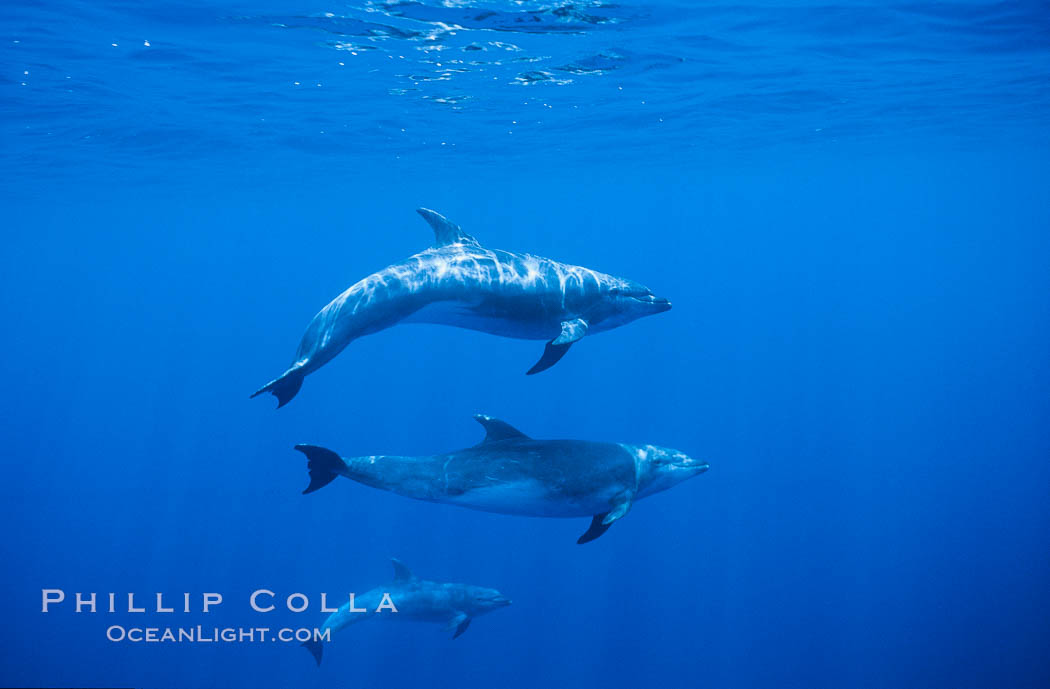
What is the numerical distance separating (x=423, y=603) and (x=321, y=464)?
23.5ft

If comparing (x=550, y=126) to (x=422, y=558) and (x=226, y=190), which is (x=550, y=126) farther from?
(x=226, y=190)

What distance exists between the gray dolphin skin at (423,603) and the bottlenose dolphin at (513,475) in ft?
20.3

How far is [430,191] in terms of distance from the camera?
46.0 meters

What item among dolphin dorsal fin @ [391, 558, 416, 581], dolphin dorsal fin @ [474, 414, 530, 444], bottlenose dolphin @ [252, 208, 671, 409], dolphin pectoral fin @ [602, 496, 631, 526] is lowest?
dolphin dorsal fin @ [391, 558, 416, 581]

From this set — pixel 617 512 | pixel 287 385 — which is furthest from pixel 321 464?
pixel 617 512

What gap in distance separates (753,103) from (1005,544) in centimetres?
2215

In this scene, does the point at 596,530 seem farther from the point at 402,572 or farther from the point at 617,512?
the point at 402,572

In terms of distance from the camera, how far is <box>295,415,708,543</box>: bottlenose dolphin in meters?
7.31

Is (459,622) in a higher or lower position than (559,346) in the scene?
lower

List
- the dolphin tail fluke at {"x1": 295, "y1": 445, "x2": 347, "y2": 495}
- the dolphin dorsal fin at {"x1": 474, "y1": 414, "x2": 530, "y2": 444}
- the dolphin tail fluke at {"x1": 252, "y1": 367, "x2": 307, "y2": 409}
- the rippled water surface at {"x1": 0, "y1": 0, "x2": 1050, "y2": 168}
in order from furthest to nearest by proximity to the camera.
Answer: the rippled water surface at {"x1": 0, "y1": 0, "x2": 1050, "y2": 168}
the dolphin dorsal fin at {"x1": 474, "y1": 414, "x2": 530, "y2": 444}
the dolphin tail fluke at {"x1": 295, "y1": 445, "x2": 347, "y2": 495}
the dolphin tail fluke at {"x1": 252, "y1": 367, "x2": 307, "y2": 409}

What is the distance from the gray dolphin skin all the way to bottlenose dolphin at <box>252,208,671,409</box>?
21.2 feet

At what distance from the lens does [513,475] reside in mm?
7383

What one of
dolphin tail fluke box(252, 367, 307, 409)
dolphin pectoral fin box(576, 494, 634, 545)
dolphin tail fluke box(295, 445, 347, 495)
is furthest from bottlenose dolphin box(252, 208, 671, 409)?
dolphin pectoral fin box(576, 494, 634, 545)

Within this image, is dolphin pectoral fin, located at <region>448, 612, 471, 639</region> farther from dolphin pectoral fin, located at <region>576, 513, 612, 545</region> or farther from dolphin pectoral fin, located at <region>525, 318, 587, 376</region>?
dolphin pectoral fin, located at <region>525, 318, 587, 376</region>
